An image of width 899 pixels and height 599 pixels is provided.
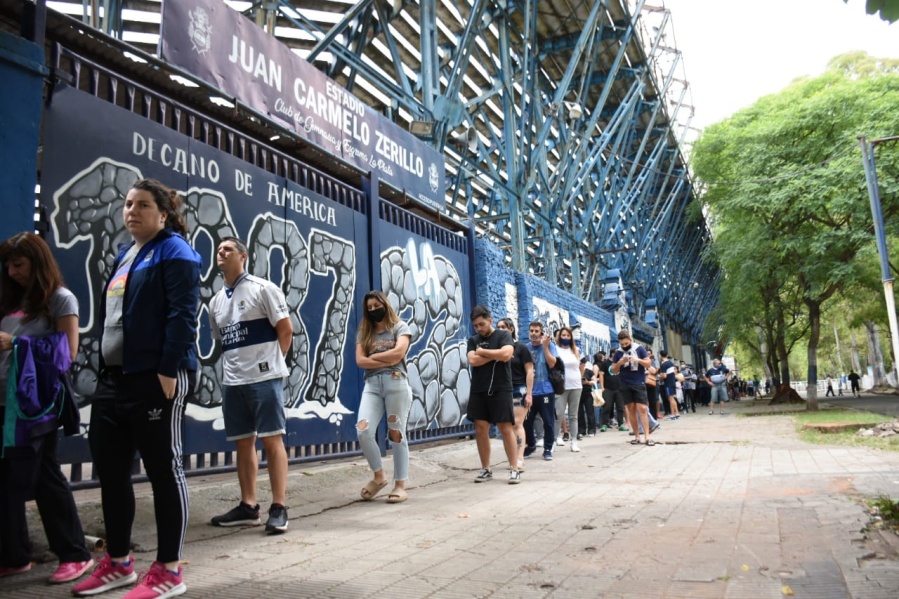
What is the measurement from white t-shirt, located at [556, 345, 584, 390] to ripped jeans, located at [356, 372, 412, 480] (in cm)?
456

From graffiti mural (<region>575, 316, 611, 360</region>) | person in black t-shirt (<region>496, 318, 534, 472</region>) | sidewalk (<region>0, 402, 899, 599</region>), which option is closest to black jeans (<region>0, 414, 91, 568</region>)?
sidewalk (<region>0, 402, 899, 599</region>)

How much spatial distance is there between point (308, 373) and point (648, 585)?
175 inches

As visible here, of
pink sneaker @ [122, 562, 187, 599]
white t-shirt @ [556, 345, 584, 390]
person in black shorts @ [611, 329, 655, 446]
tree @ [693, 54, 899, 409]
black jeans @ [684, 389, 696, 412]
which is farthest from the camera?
black jeans @ [684, 389, 696, 412]

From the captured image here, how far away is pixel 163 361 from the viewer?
2795mm

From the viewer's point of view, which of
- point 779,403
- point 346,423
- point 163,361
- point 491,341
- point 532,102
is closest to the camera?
point 163,361

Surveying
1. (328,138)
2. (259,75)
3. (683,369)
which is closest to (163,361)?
(259,75)

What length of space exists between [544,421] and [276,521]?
4853mm

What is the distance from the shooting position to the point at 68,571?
3008 millimetres

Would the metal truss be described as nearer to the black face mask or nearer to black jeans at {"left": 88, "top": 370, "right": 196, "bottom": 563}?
the black face mask

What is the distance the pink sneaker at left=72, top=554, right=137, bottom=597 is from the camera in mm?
2775

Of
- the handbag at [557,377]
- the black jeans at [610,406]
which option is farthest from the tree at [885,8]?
the black jeans at [610,406]

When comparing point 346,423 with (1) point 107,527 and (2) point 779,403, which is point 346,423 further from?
(2) point 779,403

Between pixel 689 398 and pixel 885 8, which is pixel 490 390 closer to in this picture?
pixel 885 8

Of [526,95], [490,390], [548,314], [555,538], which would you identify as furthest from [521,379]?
[526,95]
